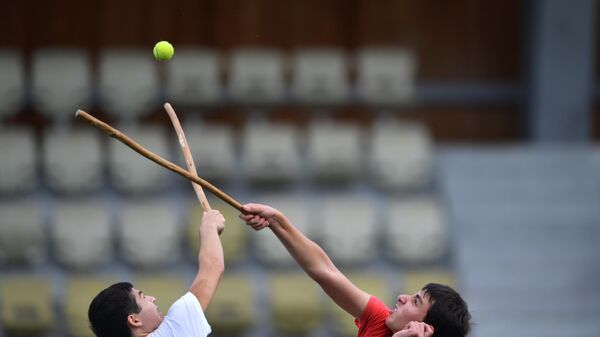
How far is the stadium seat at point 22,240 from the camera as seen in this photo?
37.3 ft

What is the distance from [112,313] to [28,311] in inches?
235

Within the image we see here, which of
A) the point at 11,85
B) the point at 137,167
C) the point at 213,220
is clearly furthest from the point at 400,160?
the point at 213,220

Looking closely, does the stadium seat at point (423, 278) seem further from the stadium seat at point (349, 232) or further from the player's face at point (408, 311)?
the player's face at point (408, 311)

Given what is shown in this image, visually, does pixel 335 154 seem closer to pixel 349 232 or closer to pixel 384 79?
pixel 349 232

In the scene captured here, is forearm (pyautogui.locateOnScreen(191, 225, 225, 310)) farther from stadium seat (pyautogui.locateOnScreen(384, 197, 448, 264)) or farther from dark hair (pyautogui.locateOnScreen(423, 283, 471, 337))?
stadium seat (pyautogui.locateOnScreen(384, 197, 448, 264))

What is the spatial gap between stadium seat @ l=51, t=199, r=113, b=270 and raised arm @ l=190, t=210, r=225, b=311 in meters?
6.10

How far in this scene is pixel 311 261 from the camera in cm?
556

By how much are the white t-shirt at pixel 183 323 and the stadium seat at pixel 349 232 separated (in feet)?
21.2

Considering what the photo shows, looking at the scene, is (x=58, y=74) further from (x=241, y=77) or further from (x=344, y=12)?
(x=344, y=12)

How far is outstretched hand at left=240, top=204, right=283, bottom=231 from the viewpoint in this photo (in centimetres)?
547

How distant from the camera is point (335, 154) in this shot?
1216 cm

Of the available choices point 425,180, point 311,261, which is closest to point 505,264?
point 425,180

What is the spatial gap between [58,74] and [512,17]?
5.10 m

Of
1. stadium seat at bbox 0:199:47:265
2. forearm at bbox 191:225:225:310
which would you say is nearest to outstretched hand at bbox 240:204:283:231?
forearm at bbox 191:225:225:310
